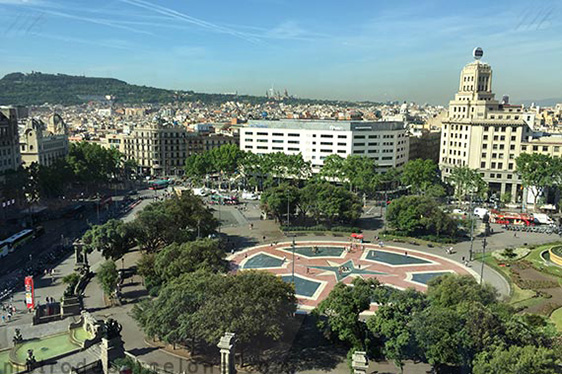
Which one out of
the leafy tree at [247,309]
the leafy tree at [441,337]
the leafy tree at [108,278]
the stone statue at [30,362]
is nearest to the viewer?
the leafy tree at [441,337]

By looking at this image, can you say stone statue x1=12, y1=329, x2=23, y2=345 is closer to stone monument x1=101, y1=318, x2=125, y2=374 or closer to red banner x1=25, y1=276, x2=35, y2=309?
red banner x1=25, y1=276, x2=35, y2=309

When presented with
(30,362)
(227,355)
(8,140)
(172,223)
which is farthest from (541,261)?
(8,140)

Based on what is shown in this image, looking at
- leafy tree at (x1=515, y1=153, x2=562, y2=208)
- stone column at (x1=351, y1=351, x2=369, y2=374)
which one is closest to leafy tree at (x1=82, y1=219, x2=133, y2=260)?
stone column at (x1=351, y1=351, x2=369, y2=374)

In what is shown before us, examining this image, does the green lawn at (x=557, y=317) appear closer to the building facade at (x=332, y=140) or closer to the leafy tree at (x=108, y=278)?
the leafy tree at (x=108, y=278)

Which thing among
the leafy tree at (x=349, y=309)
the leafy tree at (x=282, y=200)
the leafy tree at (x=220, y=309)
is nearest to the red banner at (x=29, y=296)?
the leafy tree at (x=220, y=309)

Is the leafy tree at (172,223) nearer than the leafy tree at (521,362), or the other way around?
the leafy tree at (521,362)

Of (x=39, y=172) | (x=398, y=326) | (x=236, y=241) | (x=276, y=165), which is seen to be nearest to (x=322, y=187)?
(x=236, y=241)
